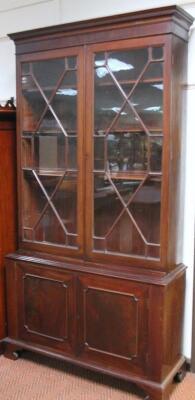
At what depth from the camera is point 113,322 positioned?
99.0 inches

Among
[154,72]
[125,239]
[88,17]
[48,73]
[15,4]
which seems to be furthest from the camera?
[15,4]

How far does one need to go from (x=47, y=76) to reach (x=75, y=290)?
129 cm

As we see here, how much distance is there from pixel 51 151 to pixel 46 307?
3.19 ft

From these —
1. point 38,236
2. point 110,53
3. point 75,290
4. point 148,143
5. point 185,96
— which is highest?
point 110,53

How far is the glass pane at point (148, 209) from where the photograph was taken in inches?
94.3

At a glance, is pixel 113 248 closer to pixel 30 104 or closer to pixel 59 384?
pixel 59 384

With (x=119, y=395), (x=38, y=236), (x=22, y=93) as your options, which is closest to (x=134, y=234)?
(x=38, y=236)

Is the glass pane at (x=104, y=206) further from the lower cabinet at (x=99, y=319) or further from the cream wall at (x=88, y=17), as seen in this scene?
the cream wall at (x=88, y=17)

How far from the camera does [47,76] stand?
8.71ft

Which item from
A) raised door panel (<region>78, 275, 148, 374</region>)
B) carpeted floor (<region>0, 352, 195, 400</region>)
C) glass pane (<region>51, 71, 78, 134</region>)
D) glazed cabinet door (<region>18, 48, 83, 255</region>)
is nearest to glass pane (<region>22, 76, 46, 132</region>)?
glazed cabinet door (<region>18, 48, 83, 255</region>)

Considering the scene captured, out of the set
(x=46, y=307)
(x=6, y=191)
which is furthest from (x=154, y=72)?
(x=46, y=307)

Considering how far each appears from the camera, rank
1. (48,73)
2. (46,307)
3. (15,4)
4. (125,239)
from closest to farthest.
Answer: (125,239) → (48,73) → (46,307) → (15,4)

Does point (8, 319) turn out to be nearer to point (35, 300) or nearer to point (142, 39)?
point (35, 300)

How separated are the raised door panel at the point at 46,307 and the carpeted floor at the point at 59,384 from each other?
0.17 meters
